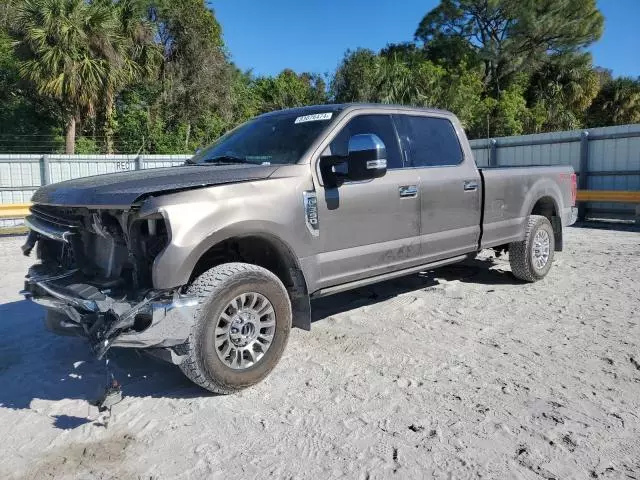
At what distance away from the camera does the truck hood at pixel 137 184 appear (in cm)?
333

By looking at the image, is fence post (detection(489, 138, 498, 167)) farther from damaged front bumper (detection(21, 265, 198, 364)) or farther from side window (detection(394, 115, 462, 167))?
damaged front bumper (detection(21, 265, 198, 364))

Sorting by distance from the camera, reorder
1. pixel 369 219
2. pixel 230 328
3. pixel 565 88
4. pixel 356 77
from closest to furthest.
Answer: pixel 230 328 → pixel 369 219 → pixel 356 77 → pixel 565 88

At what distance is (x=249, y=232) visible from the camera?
3686 mm

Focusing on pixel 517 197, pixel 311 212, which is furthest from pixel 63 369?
pixel 517 197

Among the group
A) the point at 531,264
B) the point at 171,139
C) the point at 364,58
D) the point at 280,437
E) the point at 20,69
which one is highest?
the point at 364,58

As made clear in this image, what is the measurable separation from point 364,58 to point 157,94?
31.9 ft

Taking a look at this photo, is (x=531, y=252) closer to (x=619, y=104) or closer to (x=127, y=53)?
(x=127, y=53)

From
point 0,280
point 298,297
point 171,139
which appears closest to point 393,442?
point 298,297

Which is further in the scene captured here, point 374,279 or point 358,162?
point 374,279

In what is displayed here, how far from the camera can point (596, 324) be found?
5.04 meters

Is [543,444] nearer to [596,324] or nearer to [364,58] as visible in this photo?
[596,324]

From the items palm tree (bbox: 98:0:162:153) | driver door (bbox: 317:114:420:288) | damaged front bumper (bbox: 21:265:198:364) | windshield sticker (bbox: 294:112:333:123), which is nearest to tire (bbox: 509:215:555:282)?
driver door (bbox: 317:114:420:288)

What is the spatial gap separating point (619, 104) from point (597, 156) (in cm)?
2355

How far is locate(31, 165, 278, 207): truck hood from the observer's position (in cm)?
333
